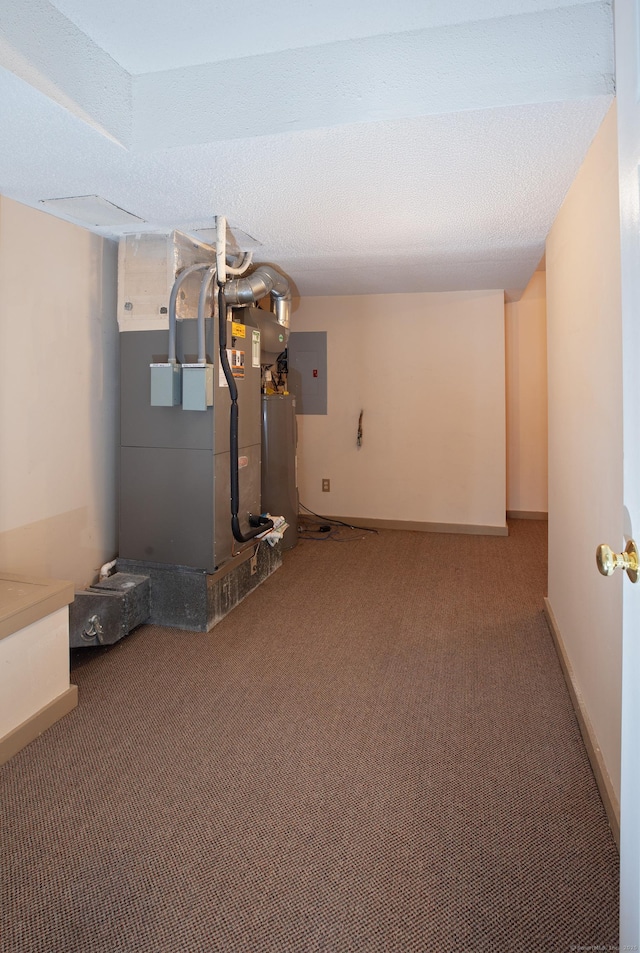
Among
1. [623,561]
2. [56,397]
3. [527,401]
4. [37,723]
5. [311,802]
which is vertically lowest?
[311,802]

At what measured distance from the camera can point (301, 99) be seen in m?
1.84

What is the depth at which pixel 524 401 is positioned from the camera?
5.56m

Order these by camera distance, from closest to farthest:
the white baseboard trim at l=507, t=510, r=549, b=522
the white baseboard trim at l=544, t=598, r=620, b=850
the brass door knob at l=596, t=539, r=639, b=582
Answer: the brass door knob at l=596, t=539, r=639, b=582, the white baseboard trim at l=544, t=598, r=620, b=850, the white baseboard trim at l=507, t=510, r=549, b=522

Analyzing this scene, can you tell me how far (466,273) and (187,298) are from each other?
7.36ft

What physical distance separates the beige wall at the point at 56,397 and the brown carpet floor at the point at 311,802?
0.66 meters

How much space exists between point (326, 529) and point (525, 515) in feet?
6.95

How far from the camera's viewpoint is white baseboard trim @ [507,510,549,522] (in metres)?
5.62

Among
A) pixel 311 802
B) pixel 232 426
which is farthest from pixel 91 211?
pixel 311 802

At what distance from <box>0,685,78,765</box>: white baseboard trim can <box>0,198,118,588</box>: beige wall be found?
31.1 inches

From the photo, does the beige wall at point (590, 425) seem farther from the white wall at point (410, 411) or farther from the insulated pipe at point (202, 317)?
the white wall at point (410, 411)

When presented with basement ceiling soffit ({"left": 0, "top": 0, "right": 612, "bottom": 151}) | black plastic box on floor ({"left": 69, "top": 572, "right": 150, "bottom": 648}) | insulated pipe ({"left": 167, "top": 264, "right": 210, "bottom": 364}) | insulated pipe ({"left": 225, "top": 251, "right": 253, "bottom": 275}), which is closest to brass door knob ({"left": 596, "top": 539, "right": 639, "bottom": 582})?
basement ceiling soffit ({"left": 0, "top": 0, "right": 612, "bottom": 151})

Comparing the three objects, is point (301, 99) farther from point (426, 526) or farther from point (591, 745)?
point (426, 526)

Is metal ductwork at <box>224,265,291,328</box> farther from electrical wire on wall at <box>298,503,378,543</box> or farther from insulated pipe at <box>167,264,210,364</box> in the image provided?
electrical wire on wall at <box>298,503,378,543</box>

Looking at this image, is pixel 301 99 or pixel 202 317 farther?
pixel 202 317
